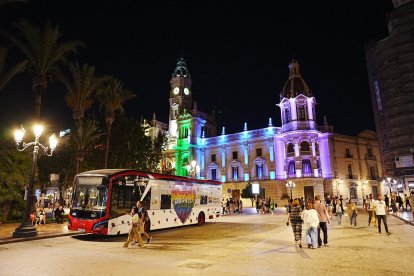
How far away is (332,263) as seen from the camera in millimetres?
8352

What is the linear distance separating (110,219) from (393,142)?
38.8m

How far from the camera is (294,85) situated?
53.8 metres

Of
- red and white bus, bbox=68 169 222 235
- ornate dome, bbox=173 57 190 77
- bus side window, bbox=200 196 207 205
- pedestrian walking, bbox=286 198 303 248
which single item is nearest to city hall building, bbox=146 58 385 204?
ornate dome, bbox=173 57 190 77

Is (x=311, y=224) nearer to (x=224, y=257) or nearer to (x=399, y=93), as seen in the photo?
(x=224, y=257)

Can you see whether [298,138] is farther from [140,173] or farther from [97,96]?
[140,173]

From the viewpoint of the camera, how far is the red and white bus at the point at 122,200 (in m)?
13.9

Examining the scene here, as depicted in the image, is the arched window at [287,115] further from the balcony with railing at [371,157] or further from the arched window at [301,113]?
the balcony with railing at [371,157]

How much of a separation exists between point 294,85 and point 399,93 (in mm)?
17105

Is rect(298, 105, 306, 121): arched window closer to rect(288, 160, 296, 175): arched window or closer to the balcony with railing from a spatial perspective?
rect(288, 160, 296, 175): arched window

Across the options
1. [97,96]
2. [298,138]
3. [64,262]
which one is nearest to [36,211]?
[97,96]

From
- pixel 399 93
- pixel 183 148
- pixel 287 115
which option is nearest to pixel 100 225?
pixel 399 93

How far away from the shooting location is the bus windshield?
1399 cm

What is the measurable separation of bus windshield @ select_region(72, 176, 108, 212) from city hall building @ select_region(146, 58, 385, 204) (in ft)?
99.9

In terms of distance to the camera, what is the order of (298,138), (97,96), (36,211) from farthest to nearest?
(298,138)
(97,96)
(36,211)
